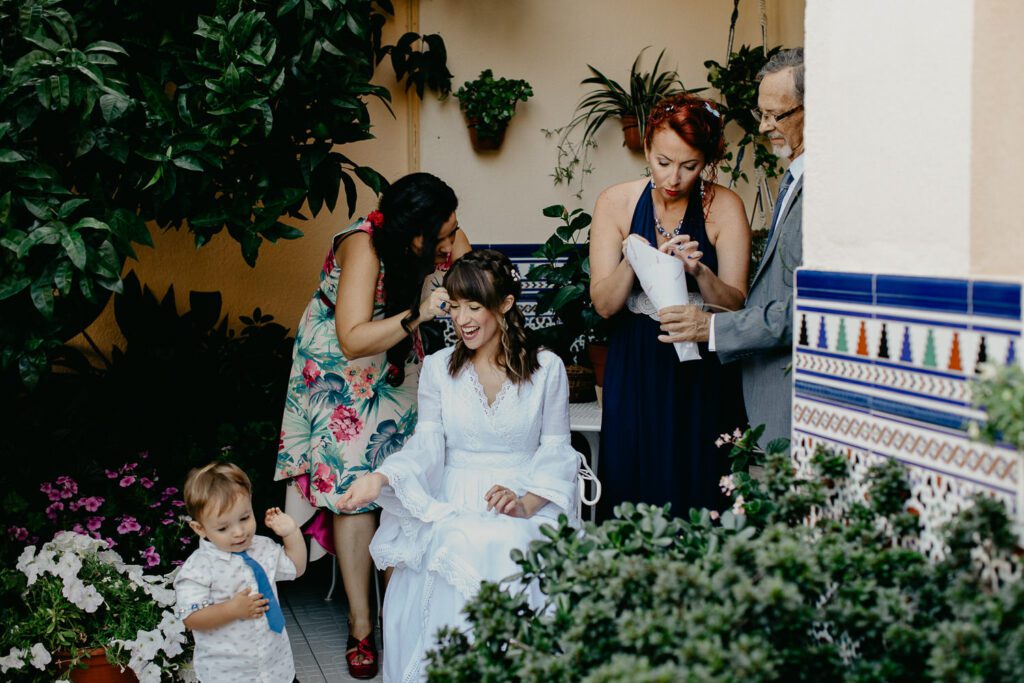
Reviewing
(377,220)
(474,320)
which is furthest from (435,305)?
(377,220)

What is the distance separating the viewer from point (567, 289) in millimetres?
4324

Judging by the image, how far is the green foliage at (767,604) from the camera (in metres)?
1.64

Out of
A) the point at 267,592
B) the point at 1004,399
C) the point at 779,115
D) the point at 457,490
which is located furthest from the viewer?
the point at 457,490

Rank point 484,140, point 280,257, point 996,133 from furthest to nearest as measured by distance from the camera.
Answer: point 484,140
point 280,257
point 996,133

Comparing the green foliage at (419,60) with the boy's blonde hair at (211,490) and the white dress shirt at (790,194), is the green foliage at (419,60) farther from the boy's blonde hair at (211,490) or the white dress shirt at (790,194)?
the boy's blonde hair at (211,490)

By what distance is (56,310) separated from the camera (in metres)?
3.25

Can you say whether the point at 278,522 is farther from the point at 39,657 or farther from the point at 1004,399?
the point at 1004,399

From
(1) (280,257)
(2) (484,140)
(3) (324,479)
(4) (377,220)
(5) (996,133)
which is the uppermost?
(2) (484,140)

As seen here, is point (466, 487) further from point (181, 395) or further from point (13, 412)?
point (13, 412)

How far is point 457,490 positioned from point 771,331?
1136 millimetres

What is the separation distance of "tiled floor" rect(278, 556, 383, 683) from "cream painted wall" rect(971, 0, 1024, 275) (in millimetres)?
2671

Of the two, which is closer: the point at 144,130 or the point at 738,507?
the point at 738,507

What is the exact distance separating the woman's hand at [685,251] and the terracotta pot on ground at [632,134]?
2.11 metres

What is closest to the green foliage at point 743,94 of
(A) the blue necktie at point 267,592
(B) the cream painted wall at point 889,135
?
(B) the cream painted wall at point 889,135
